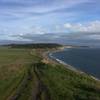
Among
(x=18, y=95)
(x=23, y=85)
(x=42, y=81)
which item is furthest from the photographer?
(x=42, y=81)

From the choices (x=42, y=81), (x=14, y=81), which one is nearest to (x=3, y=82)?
(x=14, y=81)

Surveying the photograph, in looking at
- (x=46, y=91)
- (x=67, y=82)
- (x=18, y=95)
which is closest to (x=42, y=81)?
(x=67, y=82)

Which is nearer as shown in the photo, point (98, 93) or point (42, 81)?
point (98, 93)

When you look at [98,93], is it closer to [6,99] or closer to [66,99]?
[66,99]

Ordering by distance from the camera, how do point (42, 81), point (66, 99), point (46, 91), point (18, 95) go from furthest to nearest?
point (42, 81) < point (46, 91) < point (18, 95) < point (66, 99)

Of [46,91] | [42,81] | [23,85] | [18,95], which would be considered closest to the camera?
[18,95]

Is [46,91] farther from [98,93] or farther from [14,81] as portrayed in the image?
[14,81]

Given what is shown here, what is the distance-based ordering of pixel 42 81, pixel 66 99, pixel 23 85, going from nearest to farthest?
pixel 66 99, pixel 23 85, pixel 42 81

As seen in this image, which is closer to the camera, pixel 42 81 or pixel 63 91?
pixel 63 91

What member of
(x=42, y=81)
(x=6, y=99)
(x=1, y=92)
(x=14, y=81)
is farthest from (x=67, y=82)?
(x=6, y=99)
